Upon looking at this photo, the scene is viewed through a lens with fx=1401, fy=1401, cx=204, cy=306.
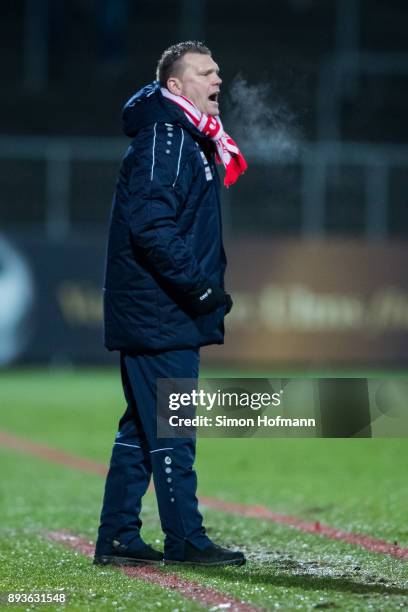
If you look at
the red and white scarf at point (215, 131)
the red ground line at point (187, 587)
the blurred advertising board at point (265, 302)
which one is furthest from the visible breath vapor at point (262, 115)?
the blurred advertising board at point (265, 302)

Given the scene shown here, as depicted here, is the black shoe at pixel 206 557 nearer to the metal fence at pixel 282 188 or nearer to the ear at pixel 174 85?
the ear at pixel 174 85

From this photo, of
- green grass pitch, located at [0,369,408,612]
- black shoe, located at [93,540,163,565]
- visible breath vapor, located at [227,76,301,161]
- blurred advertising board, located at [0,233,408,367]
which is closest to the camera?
green grass pitch, located at [0,369,408,612]

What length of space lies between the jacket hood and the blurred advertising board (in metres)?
12.6

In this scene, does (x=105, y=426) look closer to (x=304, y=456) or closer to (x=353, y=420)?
(x=304, y=456)

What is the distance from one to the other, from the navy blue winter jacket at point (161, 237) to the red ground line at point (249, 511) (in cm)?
126

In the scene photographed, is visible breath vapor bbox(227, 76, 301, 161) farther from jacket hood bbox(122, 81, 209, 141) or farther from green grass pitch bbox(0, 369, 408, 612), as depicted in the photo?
green grass pitch bbox(0, 369, 408, 612)

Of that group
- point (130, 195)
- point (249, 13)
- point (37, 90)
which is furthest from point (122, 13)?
point (130, 195)

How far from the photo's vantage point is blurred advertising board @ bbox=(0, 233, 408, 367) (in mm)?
18031

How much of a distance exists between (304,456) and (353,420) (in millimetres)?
5830

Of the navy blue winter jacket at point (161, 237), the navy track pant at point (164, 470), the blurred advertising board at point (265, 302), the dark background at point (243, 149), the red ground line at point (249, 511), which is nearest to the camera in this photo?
the navy blue winter jacket at point (161, 237)

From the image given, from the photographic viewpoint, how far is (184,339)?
202 inches

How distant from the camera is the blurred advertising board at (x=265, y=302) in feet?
59.2

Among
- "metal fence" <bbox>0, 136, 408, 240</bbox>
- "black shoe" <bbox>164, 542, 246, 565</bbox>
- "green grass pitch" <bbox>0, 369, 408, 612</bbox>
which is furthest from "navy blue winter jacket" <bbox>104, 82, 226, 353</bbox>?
"metal fence" <bbox>0, 136, 408, 240</bbox>

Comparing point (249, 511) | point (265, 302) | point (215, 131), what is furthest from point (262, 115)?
point (265, 302)
